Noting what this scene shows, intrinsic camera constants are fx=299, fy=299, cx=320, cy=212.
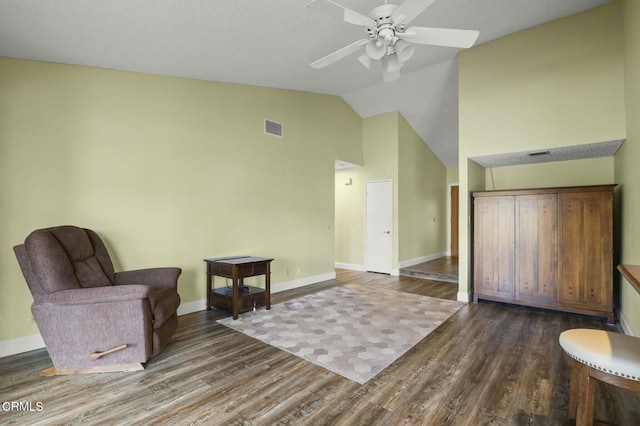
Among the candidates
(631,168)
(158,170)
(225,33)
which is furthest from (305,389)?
(631,168)

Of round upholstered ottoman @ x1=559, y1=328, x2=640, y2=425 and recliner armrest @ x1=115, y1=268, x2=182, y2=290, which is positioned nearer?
round upholstered ottoman @ x1=559, y1=328, x2=640, y2=425

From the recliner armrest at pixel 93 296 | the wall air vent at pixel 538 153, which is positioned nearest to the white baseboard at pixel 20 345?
the recliner armrest at pixel 93 296

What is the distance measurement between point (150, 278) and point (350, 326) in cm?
231

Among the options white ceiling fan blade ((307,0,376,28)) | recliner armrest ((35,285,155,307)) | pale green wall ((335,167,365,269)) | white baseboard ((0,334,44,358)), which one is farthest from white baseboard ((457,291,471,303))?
white baseboard ((0,334,44,358))

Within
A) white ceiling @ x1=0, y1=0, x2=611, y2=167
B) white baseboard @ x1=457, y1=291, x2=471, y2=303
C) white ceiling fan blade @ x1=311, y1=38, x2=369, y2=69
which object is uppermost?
white ceiling @ x1=0, y1=0, x2=611, y2=167

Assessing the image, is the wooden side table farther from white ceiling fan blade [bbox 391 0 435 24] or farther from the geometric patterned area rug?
white ceiling fan blade [bbox 391 0 435 24]

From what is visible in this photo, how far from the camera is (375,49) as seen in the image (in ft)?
8.04

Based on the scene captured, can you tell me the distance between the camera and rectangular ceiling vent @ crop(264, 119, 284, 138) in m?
4.96

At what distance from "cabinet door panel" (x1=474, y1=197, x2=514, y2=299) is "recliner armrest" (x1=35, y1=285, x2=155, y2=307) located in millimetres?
4386

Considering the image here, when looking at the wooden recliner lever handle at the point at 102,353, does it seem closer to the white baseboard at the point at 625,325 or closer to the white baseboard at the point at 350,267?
the white baseboard at the point at 625,325

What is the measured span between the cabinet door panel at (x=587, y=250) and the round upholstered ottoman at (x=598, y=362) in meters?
2.79

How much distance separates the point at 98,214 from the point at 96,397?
1.94 metres

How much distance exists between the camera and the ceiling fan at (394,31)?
211 cm

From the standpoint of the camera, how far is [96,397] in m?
2.18
